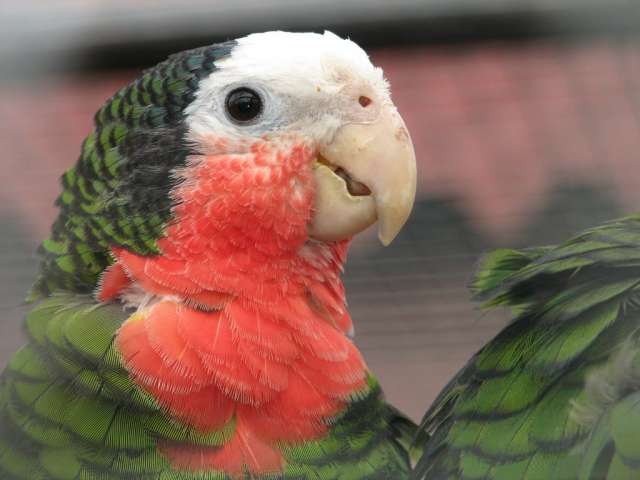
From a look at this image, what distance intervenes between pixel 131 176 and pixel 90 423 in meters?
0.33

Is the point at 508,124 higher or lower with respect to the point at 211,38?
lower

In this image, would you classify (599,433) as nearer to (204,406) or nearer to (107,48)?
(204,406)

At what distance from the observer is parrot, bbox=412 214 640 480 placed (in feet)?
2.98

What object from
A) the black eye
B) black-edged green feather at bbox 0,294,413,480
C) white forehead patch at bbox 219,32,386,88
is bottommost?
black-edged green feather at bbox 0,294,413,480

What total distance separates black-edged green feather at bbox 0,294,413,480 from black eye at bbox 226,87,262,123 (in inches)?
12.1

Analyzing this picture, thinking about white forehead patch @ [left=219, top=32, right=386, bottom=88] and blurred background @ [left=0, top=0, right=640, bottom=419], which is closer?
blurred background @ [left=0, top=0, right=640, bottom=419]

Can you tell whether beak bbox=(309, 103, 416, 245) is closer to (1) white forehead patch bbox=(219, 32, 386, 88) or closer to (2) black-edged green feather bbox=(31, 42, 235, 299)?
(1) white forehead patch bbox=(219, 32, 386, 88)

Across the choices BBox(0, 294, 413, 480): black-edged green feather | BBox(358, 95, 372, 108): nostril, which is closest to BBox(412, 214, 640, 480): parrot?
BBox(0, 294, 413, 480): black-edged green feather

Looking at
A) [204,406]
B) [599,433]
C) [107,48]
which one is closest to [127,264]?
[204,406]

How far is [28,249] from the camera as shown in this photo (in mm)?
1430

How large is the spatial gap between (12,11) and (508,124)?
1.55m

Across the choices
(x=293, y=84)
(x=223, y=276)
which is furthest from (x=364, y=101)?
(x=223, y=276)

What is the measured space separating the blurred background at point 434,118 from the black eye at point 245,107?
169mm

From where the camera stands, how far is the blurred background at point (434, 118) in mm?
726
